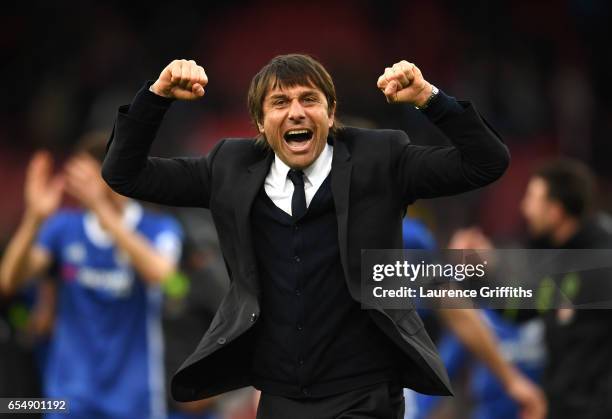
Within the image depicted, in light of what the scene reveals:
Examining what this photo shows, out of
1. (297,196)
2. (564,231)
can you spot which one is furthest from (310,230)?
(564,231)

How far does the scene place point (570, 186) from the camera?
26.8 ft

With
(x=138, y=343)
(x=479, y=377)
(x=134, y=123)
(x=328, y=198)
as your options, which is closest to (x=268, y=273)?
(x=328, y=198)

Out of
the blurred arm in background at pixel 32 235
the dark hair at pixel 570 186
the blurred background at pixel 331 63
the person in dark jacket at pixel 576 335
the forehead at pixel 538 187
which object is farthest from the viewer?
the blurred background at pixel 331 63

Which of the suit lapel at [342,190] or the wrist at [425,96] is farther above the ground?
the wrist at [425,96]

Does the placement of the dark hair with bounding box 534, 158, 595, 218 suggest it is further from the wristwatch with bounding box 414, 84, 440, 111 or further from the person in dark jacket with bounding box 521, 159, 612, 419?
the wristwatch with bounding box 414, 84, 440, 111

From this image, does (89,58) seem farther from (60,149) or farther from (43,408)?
(43,408)

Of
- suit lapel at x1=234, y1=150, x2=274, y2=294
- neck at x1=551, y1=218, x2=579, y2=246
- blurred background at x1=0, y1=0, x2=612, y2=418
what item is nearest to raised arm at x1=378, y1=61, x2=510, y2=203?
suit lapel at x1=234, y1=150, x2=274, y2=294

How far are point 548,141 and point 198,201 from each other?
33.6ft

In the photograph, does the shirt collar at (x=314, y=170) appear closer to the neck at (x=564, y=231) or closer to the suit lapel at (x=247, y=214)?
the suit lapel at (x=247, y=214)

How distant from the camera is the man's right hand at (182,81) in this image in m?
4.75

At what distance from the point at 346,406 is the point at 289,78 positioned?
118cm

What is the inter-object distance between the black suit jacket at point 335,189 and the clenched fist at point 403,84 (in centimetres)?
15

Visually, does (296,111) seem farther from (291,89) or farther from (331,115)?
(331,115)

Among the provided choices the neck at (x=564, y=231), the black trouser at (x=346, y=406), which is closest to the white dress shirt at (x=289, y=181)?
the black trouser at (x=346, y=406)
